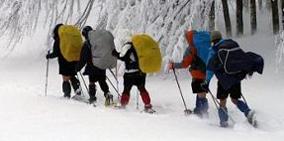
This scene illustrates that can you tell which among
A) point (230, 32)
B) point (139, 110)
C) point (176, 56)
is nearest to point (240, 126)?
point (139, 110)

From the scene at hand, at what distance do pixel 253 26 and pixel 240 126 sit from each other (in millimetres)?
7257

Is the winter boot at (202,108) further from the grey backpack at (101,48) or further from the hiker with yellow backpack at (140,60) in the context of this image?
the grey backpack at (101,48)

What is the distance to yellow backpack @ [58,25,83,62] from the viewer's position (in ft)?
37.7

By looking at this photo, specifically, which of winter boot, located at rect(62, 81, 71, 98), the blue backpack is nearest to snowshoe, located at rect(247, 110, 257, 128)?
the blue backpack

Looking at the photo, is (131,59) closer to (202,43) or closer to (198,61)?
(198,61)

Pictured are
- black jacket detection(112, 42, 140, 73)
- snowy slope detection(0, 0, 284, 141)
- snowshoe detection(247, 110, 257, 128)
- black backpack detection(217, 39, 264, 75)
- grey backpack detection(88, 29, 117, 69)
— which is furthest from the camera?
grey backpack detection(88, 29, 117, 69)

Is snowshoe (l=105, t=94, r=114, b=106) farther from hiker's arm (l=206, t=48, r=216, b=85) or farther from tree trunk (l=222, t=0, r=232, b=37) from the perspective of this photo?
tree trunk (l=222, t=0, r=232, b=37)

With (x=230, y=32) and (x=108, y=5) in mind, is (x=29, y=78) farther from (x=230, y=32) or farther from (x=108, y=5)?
(x=230, y=32)

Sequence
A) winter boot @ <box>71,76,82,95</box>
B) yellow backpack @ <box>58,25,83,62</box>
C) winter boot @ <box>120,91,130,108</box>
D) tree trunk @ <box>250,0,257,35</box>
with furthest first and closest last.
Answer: tree trunk @ <box>250,0,257,35</box> < winter boot @ <box>71,76,82,95</box> < yellow backpack @ <box>58,25,83,62</box> < winter boot @ <box>120,91,130,108</box>

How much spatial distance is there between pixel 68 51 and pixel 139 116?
227cm

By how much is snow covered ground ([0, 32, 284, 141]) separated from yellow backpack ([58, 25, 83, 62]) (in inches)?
34.8

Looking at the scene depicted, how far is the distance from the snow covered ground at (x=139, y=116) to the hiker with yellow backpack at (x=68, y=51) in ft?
1.46

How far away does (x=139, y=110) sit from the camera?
35.4ft

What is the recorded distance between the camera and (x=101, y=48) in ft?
35.9
